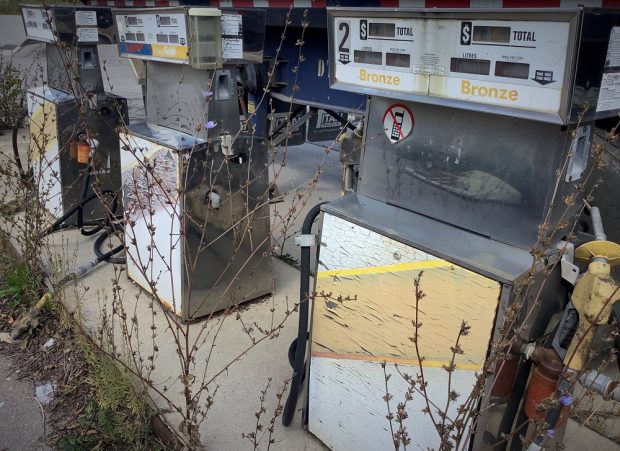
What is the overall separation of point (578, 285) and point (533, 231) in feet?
0.73

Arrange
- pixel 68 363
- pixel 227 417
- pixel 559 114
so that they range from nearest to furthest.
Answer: pixel 559 114
pixel 227 417
pixel 68 363

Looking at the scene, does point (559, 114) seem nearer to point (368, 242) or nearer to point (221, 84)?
point (368, 242)

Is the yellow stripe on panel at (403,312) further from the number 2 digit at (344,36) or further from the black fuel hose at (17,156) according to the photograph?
the black fuel hose at (17,156)

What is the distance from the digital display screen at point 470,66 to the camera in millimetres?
1720

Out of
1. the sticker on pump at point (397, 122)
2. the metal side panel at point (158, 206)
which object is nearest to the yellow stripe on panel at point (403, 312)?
the sticker on pump at point (397, 122)

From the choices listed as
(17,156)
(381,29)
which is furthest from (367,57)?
(17,156)

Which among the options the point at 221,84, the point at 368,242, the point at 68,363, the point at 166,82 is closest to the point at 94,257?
the point at 68,363

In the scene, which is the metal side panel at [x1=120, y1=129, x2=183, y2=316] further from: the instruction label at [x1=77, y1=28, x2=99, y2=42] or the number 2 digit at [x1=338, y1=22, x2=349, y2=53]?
the instruction label at [x1=77, y1=28, x2=99, y2=42]

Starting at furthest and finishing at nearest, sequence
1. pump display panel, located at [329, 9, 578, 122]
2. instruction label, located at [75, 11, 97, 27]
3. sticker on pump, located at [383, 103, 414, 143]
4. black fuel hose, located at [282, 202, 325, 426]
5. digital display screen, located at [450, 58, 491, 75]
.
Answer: instruction label, located at [75, 11, 97, 27], black fuel hose, located at [282, 202, 325, 426], sticker on pump, located at [383, 103, 414, 143], digital display screen, located at [450, 58, 491, 75], pump display panel, located at [329, 9, 578, 122]

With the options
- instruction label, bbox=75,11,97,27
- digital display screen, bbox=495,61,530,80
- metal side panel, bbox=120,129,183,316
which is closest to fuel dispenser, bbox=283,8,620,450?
digital display screen, bbox=495,61,530,80

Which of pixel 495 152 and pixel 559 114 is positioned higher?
pixel 559 114

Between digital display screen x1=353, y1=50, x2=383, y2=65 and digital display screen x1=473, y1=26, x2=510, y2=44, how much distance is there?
40 centimetres

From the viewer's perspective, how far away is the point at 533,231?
1.85 m

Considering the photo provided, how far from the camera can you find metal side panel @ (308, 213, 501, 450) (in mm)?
1851
